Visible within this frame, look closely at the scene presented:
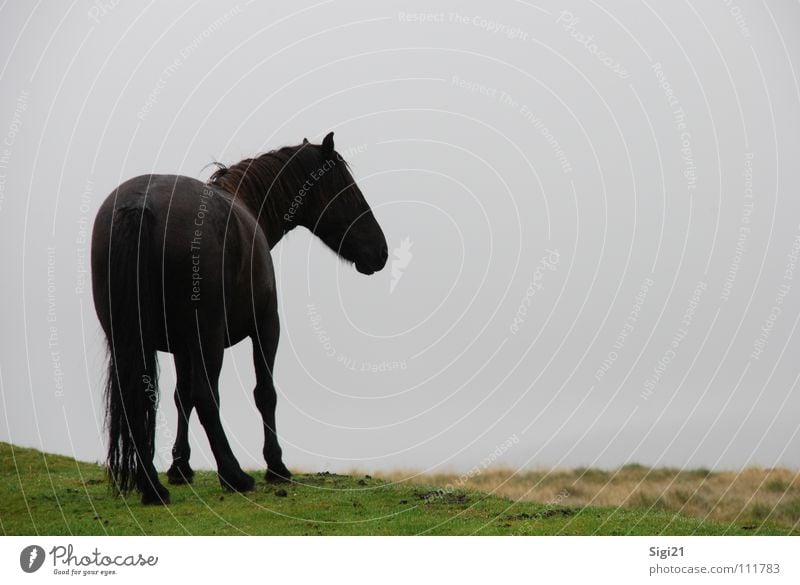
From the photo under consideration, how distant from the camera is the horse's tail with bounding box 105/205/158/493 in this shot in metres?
12.7

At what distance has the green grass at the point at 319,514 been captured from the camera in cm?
1308

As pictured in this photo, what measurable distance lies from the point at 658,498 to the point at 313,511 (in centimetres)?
513

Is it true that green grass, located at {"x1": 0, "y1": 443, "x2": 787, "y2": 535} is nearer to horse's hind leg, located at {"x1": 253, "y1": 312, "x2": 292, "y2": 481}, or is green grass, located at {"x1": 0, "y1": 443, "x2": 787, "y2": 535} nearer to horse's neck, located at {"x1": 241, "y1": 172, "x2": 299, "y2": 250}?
horse's hind leg, located at {"x1": 253, "y1": 312, "x2": 292, "y2": 481}

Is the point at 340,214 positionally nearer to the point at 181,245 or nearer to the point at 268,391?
the point at 268,391

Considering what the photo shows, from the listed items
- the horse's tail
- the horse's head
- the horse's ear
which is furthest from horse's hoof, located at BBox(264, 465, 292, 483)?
the horse's ear

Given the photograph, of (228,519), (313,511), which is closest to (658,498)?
(313,511)

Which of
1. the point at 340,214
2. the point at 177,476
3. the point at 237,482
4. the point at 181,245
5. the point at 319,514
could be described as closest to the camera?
the point at 181,245

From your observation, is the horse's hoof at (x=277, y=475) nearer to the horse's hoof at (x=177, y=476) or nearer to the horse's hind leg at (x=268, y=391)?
the horse's hind leg at (x=268, y=391)

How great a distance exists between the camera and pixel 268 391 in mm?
15438

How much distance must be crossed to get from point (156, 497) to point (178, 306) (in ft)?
7.93

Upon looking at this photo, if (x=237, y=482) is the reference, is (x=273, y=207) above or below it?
above

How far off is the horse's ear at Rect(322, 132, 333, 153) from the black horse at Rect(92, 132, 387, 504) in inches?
57.5

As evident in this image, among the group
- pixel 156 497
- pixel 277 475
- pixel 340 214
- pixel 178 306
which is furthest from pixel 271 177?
pixel 156 497

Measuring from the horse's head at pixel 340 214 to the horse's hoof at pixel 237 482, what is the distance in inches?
160
